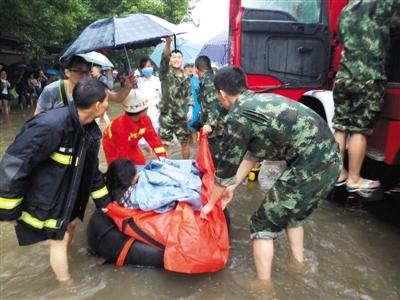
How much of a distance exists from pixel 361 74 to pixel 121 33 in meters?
2.20

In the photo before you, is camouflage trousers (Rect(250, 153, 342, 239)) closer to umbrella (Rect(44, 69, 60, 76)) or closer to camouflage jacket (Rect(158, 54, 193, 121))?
camouflage jacket (Rect(158, 54, 193, 121))

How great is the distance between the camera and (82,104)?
2.62 metres

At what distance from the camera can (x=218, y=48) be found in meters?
12.6

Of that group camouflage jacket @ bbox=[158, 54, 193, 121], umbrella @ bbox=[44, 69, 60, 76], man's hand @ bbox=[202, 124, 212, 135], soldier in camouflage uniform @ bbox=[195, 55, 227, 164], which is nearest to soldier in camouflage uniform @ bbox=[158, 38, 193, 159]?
camouflage jacket @ bbox=[158, 54, 193, 121]

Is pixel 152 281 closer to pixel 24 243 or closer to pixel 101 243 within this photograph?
pixel 101 243

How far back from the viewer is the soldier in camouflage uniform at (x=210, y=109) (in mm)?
4969

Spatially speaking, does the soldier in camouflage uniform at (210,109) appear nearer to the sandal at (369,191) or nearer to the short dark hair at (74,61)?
the short dark hair at (74,61)

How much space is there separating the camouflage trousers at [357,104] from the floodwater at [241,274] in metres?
1.11

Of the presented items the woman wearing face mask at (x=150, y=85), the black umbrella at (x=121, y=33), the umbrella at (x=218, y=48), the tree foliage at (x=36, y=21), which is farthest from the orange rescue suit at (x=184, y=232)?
the tree foliage at (x=36, y=21)

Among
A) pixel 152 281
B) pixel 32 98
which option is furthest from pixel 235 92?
pixel 32 98

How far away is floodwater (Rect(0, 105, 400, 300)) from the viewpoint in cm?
295

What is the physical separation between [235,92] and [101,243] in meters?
1.65

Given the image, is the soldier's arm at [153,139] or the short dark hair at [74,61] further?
the soldier's arm at [153,139]

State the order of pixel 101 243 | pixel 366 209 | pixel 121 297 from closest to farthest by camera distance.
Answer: pixel 121 297, pixel 101 243, pixel 366 209
